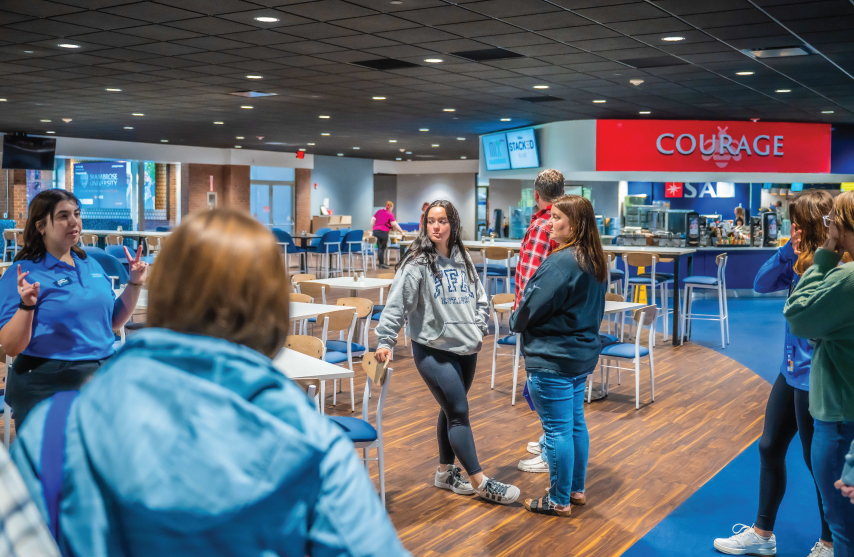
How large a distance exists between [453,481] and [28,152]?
15.5 metres

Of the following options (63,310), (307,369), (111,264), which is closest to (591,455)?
(307,369)

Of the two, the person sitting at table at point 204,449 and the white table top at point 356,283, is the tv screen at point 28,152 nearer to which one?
the white table top at point 356,283

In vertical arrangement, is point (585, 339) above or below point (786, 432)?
Result: above

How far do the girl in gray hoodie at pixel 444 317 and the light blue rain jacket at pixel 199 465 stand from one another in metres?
2.46

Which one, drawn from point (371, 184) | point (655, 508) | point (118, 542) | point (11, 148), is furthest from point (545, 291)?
point (371, 184)

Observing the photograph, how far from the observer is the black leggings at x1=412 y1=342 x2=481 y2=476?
3.41 m

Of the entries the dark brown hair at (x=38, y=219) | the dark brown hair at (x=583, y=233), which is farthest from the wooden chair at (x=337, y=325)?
the dark brown hair at (x=38, y=219)

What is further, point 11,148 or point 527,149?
point 11,148

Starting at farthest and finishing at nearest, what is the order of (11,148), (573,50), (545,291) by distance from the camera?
(11,148)
(573,50)
(545,291)

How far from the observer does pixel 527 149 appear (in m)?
12.8

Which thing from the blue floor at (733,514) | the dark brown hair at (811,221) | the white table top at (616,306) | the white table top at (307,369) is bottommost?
the blue floor at (733,514)

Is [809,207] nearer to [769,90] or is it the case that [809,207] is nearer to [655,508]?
[655,508]

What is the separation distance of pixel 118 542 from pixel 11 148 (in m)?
17.3

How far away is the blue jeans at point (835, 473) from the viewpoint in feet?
7.63
